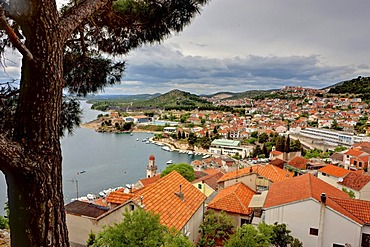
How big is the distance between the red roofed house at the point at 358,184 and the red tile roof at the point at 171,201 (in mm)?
7285

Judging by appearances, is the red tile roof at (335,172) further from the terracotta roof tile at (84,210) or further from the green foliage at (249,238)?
the terracotta roof tile at (84,210)

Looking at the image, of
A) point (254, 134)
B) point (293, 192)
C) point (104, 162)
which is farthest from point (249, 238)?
point (254, 134)

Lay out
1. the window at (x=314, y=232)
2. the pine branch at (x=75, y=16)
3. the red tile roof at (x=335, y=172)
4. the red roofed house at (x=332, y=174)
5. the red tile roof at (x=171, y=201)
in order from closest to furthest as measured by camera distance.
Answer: the pine branch at (x=75, y=16), the red tile roof at (x=171, y=201), the window at (x=314, y=232), the red roofed house at (x=332, y=174), the red tile roof at (x=335, y=172)

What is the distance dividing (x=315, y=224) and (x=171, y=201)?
340 centimetres

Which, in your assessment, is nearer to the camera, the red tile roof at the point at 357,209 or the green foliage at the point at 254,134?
the red tile roof at the point at 357,209

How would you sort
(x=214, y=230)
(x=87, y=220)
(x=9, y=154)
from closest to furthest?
1. (x=9, y=154)
2. (x=87, y=220)
3. (x=214, y=230)

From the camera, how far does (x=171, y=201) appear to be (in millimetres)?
6293

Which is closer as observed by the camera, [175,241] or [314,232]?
[175,241]

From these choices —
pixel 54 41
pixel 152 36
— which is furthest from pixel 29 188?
pixel 152 36

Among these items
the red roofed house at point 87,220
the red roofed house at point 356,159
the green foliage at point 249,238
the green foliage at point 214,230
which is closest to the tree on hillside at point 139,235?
the red roofed house at point 87,220

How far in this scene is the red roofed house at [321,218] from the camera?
5969mm

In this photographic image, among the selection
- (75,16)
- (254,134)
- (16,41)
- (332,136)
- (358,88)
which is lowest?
(254,134)

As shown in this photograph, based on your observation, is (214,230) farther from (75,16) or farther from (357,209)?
(75,16)

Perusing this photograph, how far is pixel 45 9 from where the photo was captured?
4.13 feet
